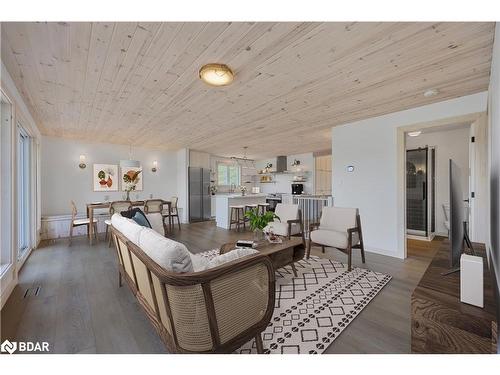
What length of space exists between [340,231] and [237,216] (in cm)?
318

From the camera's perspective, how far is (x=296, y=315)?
6.49ft

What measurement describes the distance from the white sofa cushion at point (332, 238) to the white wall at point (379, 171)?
2.94ft

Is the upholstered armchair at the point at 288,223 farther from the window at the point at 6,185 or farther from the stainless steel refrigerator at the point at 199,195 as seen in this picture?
the stainless steel refrigerator at the point at 199,195

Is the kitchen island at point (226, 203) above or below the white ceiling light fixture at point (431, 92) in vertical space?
below

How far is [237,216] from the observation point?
6.03 meters

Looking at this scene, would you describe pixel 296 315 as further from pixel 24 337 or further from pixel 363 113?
pixel 363 113

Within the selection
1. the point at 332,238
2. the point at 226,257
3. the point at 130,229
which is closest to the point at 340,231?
the point at 332,238

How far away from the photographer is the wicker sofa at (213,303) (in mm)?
1146

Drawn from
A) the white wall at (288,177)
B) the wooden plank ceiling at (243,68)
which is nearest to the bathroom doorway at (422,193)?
the wooden plank ceiling at (243,68)

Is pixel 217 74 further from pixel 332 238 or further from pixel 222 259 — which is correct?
pixel 332 238

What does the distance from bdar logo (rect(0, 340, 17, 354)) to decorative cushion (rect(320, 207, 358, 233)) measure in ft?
11.9

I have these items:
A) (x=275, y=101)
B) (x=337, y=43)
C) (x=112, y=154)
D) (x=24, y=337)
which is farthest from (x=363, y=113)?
(x=112, y=154)

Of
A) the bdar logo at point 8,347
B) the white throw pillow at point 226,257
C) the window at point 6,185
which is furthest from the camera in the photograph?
the window at point 6,185
